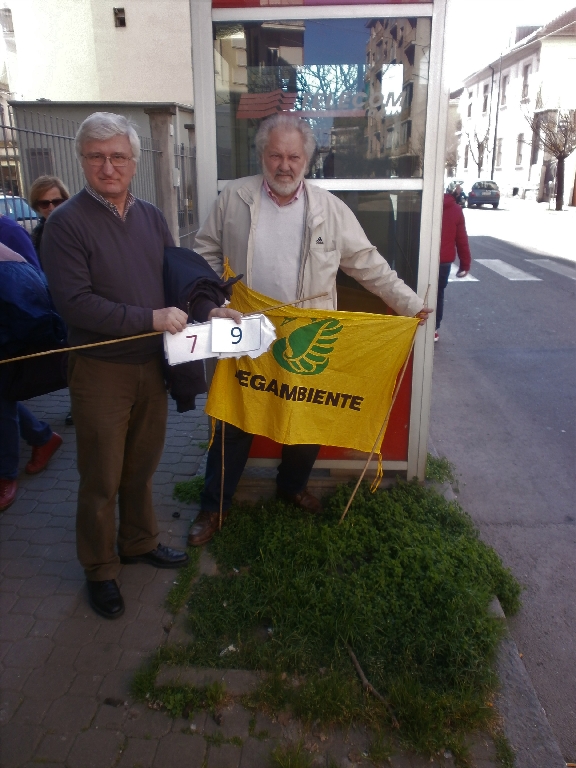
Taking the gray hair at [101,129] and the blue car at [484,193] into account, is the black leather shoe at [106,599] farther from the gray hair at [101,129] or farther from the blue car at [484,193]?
the blue car at [484,193]

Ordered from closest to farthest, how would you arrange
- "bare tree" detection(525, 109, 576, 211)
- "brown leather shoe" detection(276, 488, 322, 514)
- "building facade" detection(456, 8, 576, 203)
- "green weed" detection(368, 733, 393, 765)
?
"green weed" detection(368, 733, 393, 765) < "brown leather shoe" detection(276, 488, 322, 514) < "bare tree" detection(525, 109, 576, 211) < "building facade" detection(456, 8, 576, 203)

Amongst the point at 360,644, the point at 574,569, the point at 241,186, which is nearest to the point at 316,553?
the point at 360,644

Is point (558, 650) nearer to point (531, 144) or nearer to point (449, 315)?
point (449, 315)

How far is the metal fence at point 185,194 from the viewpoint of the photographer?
1079 centimetres

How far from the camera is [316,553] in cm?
313

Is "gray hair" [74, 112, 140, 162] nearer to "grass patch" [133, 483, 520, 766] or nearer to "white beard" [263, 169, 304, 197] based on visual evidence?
"white beard" [263, 169, 304, 197]

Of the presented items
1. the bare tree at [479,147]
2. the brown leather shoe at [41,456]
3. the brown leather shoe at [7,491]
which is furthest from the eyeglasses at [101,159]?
the bare tree at [479,147]

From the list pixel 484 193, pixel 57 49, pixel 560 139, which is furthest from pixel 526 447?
pixel 560 139

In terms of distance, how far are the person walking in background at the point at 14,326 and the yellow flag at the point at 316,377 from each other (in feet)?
3.33

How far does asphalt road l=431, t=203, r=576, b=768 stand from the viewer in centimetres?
294

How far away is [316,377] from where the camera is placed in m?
3.24

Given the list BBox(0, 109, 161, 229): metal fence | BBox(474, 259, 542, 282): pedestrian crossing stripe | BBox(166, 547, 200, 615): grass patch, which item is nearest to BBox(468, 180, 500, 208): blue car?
BBox(474, 259, 542, 282): pedestrian crossing stripe

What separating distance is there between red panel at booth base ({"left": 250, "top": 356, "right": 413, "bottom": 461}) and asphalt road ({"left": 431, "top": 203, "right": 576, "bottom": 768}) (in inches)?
26.1

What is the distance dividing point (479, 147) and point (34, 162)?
49697 millimetres
